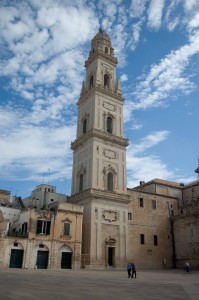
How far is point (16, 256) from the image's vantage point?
33.6 metres

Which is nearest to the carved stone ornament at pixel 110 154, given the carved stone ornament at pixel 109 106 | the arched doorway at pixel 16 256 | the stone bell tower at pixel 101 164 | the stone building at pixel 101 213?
the stone bell tower at pixel 101 164

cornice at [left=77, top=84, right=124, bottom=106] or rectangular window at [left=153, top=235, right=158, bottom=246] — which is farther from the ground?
cornice at [left=77, top=84, right=124, bottom=106]

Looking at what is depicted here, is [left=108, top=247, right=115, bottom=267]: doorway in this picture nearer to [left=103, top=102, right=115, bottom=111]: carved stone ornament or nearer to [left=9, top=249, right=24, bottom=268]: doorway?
[left=9, top=249, right=24, bottom=268]: doorway

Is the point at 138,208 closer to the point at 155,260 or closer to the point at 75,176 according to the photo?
the point at 155,260

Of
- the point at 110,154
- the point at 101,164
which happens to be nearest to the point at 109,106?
the point at 110,154

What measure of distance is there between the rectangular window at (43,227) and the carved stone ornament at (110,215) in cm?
817

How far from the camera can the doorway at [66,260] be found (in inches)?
1419

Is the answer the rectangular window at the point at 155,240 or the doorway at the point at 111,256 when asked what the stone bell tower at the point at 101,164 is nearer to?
the doorway at the point at 111,256

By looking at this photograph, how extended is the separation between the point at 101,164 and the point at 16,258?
55.5 ft

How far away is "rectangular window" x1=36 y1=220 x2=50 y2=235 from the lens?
35.6m

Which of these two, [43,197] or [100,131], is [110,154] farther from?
[43,197]

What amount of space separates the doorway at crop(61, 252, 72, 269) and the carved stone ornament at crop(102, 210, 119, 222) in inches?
274

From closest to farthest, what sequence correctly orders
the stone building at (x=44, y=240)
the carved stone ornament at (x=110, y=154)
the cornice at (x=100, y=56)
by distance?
the stone building at (x=44, y=240), the carved stone ornament at (x=110, y=154), the cornice at (x=100, y=56)

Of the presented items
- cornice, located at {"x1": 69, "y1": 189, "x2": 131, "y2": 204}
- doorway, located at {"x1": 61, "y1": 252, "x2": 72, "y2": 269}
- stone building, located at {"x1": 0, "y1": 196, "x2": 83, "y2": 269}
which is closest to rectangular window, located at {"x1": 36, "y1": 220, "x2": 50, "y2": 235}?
stone building, located at {"x1": 0, "y1": 196, "x2": 83, "y2": 269}
